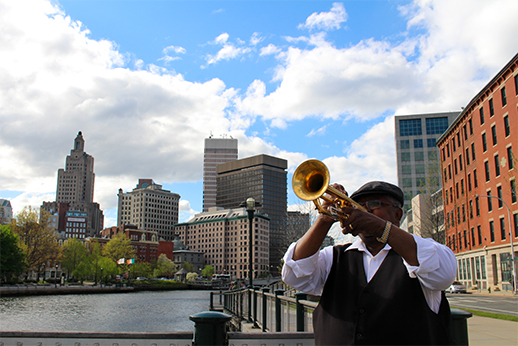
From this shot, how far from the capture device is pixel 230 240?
165 metres

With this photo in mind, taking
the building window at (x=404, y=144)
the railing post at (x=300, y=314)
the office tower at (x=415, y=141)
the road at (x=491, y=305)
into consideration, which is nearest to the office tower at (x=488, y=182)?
the road at (x=491, y=305)

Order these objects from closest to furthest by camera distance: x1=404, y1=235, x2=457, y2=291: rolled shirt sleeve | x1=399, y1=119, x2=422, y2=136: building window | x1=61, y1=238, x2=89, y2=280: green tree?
x1=404, y1=235, x2=457, y2=291: rolled shirt sleeve < x1=61, y1=238, x2=89, y2=280: green tree < x1=399, y1=119, x2=422, y2=136: building window

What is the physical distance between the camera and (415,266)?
2422 millimetres

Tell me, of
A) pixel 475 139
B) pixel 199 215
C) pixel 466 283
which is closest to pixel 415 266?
pixel 475 139

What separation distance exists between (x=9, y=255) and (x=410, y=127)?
82027 millimetres

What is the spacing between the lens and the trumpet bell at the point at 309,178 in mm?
2875

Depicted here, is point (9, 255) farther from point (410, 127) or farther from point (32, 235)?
point (410, 127)

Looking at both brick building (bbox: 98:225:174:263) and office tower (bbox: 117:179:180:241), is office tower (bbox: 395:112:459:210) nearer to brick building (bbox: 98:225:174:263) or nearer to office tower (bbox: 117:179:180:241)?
brick building (bbox: 98:225:174:263)

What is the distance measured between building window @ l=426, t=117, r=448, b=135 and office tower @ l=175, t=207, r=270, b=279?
244 feet

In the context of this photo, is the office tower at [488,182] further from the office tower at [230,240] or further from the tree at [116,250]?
the office tower at [230,240]

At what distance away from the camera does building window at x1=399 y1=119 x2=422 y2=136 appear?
96125 millimetres

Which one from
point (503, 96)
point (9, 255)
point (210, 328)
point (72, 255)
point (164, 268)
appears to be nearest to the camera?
point (210, 328)

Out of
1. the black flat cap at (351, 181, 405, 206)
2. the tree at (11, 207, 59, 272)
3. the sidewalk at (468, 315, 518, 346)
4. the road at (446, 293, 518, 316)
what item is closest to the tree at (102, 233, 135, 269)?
the tree at (11, 207, 59, 272)

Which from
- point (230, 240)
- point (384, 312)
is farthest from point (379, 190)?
point (230, 240)
